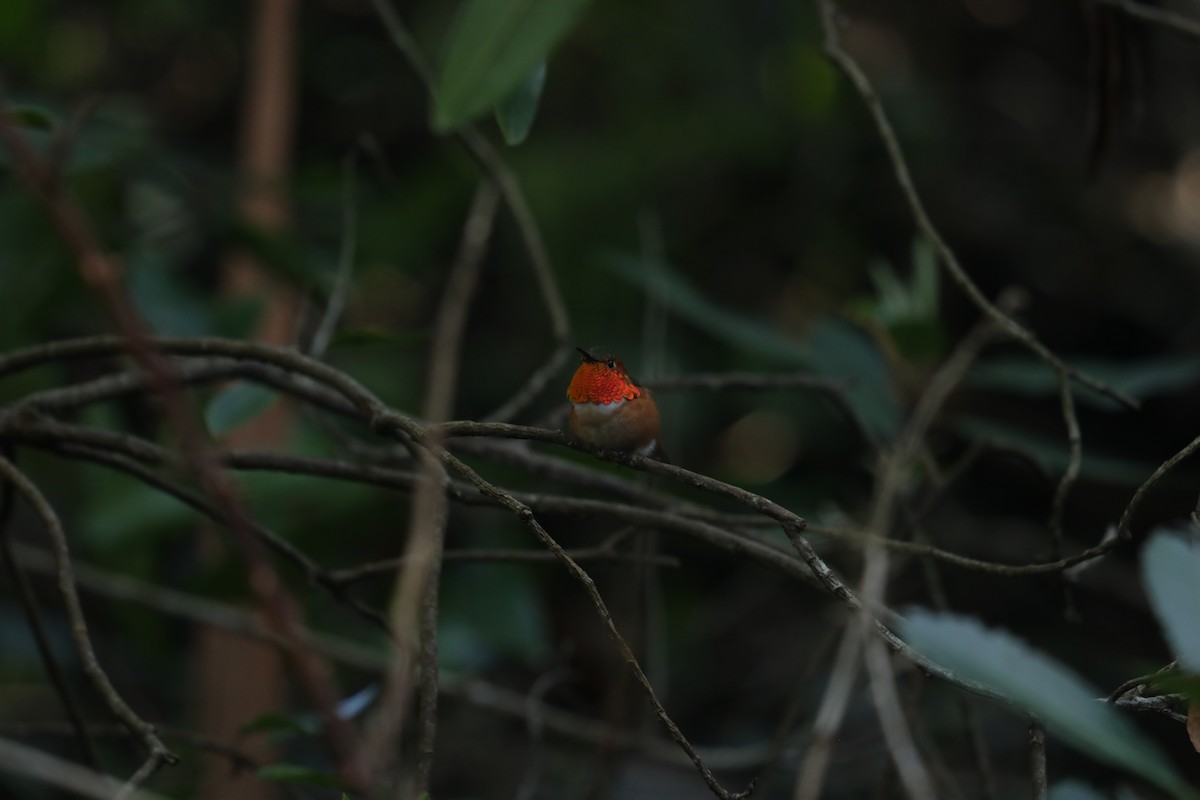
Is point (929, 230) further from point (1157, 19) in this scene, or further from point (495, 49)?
point (495, 49)

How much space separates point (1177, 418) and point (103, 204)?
10.5ft

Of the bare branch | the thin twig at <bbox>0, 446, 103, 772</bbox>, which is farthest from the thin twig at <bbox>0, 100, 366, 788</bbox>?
the bare branch

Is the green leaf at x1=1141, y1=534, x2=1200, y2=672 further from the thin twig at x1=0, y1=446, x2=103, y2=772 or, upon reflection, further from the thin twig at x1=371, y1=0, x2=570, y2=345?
the thin twig at x1=0, y1=446, x2=103, y2=772

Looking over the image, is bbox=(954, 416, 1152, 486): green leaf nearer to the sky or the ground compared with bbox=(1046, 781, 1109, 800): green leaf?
nearer to the ground

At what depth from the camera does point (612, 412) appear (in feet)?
6.73

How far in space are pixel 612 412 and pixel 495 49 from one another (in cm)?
87

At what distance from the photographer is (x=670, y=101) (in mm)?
4863

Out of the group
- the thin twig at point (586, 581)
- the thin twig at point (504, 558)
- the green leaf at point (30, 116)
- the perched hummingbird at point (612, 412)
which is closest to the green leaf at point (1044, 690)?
the thin twig at point (586, 581)

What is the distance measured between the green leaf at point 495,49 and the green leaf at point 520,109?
12cm

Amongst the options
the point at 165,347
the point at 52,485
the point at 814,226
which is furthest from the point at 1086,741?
the point at 814,226

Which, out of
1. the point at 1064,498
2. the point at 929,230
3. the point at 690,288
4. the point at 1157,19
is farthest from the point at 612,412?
the point at 1157,19

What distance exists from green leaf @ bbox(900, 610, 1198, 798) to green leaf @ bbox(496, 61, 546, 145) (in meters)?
0.80

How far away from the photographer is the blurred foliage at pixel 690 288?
285 cm

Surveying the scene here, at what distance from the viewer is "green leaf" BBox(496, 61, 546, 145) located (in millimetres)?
1463
